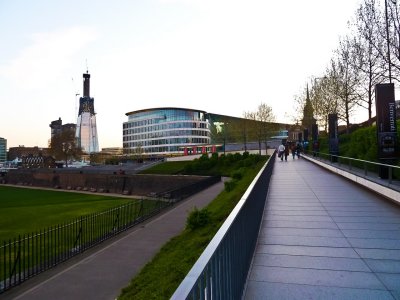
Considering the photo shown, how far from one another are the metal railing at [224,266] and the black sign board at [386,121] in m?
9.03

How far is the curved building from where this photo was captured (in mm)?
134875

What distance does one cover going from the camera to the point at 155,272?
8344 millimetres

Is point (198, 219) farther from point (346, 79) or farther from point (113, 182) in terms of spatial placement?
point (113, 182)

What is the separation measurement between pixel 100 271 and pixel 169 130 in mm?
126366

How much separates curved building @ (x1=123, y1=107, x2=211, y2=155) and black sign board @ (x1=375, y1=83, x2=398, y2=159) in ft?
375

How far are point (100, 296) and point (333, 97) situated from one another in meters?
33.8

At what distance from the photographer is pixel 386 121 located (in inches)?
472

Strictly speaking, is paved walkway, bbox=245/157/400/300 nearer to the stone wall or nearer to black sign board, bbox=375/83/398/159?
black sign board, bbox=375/83/398/159

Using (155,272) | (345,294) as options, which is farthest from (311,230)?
(155,272)

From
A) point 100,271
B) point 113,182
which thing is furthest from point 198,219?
point 113,182

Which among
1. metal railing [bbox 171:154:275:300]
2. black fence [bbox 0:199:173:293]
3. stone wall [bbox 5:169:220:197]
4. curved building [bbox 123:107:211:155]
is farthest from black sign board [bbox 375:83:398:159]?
curved building [bbox 123:107:211:155]

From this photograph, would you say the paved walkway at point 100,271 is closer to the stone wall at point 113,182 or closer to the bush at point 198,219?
the bush at point 198,219

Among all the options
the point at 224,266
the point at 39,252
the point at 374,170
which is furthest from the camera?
the point at 39,252

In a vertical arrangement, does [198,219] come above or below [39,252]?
above
